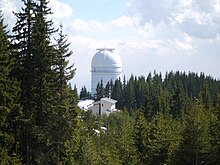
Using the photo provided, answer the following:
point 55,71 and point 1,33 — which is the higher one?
point 1,33

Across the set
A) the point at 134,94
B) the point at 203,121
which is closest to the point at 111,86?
the point at 134,94

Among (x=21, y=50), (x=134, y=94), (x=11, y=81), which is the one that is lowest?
(x=134, y=94)

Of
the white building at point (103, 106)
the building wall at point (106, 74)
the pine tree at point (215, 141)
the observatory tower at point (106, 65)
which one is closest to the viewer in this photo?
the pine tree at point (215, 141)

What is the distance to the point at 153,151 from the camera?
29.2m

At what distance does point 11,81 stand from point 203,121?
489 inches

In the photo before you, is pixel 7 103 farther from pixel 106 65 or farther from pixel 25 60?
pixel 106 65

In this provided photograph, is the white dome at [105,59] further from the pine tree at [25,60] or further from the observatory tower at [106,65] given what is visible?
the pine tree at [25,60]

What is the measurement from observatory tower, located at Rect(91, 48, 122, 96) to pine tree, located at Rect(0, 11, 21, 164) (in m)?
95.6

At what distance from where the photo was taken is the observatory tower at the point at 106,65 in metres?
117

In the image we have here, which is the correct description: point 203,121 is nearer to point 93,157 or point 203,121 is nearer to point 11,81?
point 93,157

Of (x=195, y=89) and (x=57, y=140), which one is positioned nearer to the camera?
(x=57, y=140)

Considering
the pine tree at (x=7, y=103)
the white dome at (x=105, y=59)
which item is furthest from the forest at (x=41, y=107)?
the white dome at (x=105, y=59)

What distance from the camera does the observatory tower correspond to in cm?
11731

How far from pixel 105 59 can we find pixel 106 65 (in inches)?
76.1
